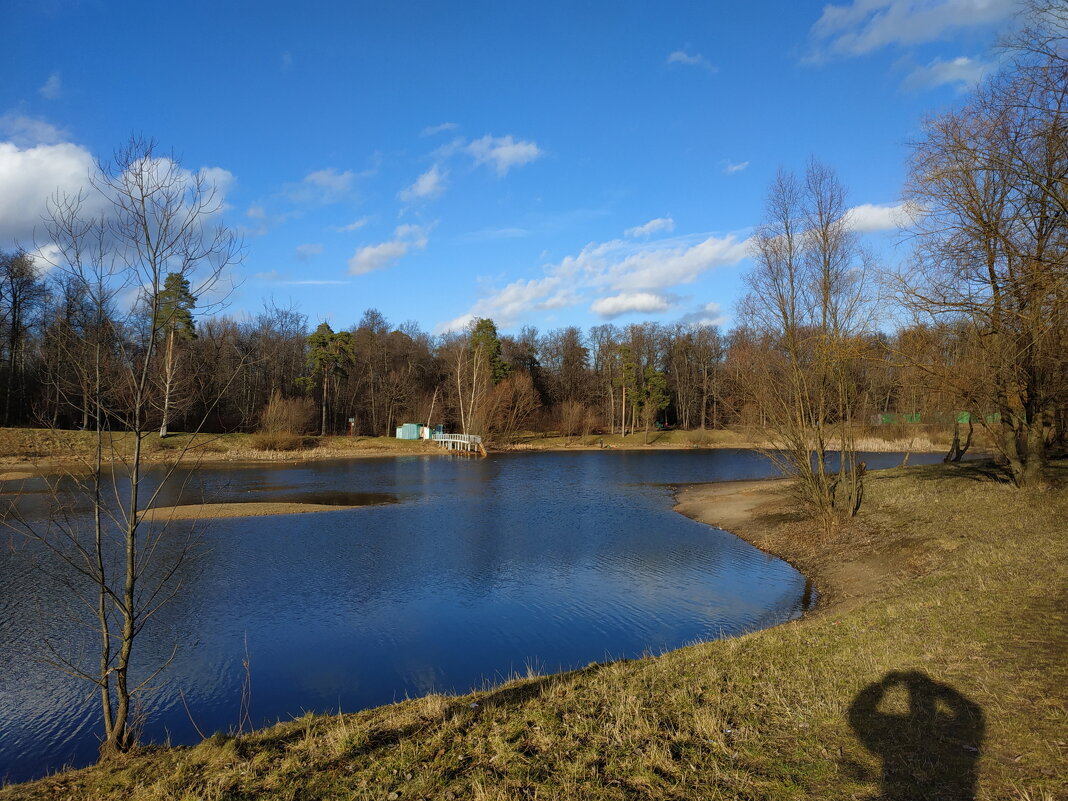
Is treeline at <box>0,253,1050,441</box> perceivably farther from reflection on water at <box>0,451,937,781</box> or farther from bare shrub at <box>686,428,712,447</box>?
reflection on water at <box>0,451,937,781</box>

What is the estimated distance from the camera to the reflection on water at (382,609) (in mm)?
8453

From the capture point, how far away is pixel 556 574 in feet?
50.3

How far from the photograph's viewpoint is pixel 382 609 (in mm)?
12469

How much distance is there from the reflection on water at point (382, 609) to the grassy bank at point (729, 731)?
2.38 m

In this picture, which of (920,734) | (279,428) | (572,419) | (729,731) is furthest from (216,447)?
(920,734)

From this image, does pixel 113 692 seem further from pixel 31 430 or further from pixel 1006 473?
pixel 31 430

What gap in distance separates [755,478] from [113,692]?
109 ft

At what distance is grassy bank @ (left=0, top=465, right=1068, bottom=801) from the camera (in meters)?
4.50

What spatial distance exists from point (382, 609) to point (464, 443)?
1694 inches

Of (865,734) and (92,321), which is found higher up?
(92,321)

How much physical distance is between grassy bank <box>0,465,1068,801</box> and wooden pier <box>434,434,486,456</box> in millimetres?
46283

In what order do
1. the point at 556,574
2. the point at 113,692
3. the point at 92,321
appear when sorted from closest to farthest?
the point at 92,321
the point at 113,692
the point at 556,574

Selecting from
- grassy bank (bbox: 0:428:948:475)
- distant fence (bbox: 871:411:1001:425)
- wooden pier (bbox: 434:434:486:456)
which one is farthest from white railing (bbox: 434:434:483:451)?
distant fence (bbox: 871:411:1001:425)

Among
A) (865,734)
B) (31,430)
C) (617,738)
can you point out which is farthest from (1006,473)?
(31,430)
